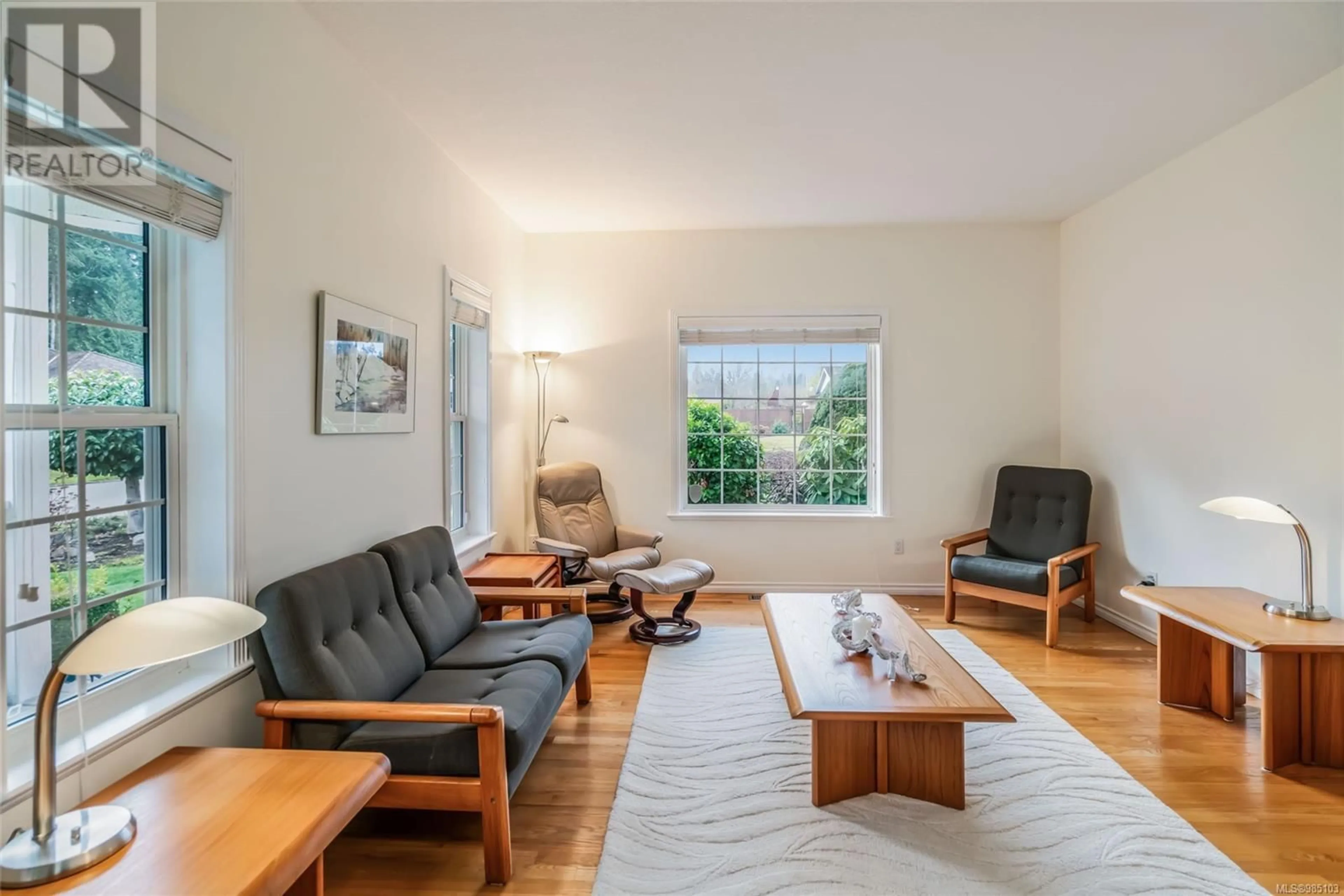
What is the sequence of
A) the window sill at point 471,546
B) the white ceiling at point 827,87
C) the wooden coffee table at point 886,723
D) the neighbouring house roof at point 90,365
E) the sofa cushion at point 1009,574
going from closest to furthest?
the neighbouring house roof at point 90,365, the wooden coffee table at point 886,723, the white ceiling at point 827,87, the window sill at point 471,546, the sofa cushion at point 1009,574

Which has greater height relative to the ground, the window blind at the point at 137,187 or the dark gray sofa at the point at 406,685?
the window blind at the point at 137,187

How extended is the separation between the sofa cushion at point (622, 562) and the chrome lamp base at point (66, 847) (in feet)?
8.41

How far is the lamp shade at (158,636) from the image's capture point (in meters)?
1.06

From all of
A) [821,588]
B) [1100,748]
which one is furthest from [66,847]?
[821,588]

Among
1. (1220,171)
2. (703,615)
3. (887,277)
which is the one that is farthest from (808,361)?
(1220,171)

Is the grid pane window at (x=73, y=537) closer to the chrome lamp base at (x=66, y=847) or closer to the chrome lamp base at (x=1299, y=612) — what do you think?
the chrome lamp base at (x=66, y=847)

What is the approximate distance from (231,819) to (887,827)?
1798 mm

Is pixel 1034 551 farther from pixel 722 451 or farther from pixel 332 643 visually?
pixel 332 643

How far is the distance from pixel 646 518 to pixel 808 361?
69.0 inches

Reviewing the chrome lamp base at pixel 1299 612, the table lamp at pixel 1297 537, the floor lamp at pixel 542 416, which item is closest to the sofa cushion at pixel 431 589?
the floor lamp at pixel 542 416

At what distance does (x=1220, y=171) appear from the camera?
3.07m

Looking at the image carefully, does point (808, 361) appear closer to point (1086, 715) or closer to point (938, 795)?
point (1086, 715)

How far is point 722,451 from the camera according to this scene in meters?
4.75

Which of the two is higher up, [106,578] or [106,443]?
[106,443]
